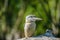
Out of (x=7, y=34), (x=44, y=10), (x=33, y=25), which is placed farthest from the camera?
(x=7, y=34)

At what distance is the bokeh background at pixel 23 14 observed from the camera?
267 inches

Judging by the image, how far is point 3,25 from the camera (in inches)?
288

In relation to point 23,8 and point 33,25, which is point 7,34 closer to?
point 23,8

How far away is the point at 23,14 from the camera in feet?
22.9

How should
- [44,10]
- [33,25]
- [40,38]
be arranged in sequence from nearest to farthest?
[40,38], [33,25], [44,10]

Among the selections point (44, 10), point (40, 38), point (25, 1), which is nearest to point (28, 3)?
point (25, 1)

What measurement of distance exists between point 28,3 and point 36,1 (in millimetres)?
241

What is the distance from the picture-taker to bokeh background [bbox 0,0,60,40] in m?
6.79

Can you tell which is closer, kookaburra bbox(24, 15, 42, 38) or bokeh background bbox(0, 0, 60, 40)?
kookaburra bbox(24, 15, 42, 38)

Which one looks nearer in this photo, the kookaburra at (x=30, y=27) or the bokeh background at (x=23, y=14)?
the kookaburra at (x=30, y=27)

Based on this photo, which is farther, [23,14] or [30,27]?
[23,14]

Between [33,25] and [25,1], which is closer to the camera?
[33,25]

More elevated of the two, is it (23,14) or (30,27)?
(23,14)

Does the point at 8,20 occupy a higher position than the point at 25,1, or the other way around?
the point at 25,1
